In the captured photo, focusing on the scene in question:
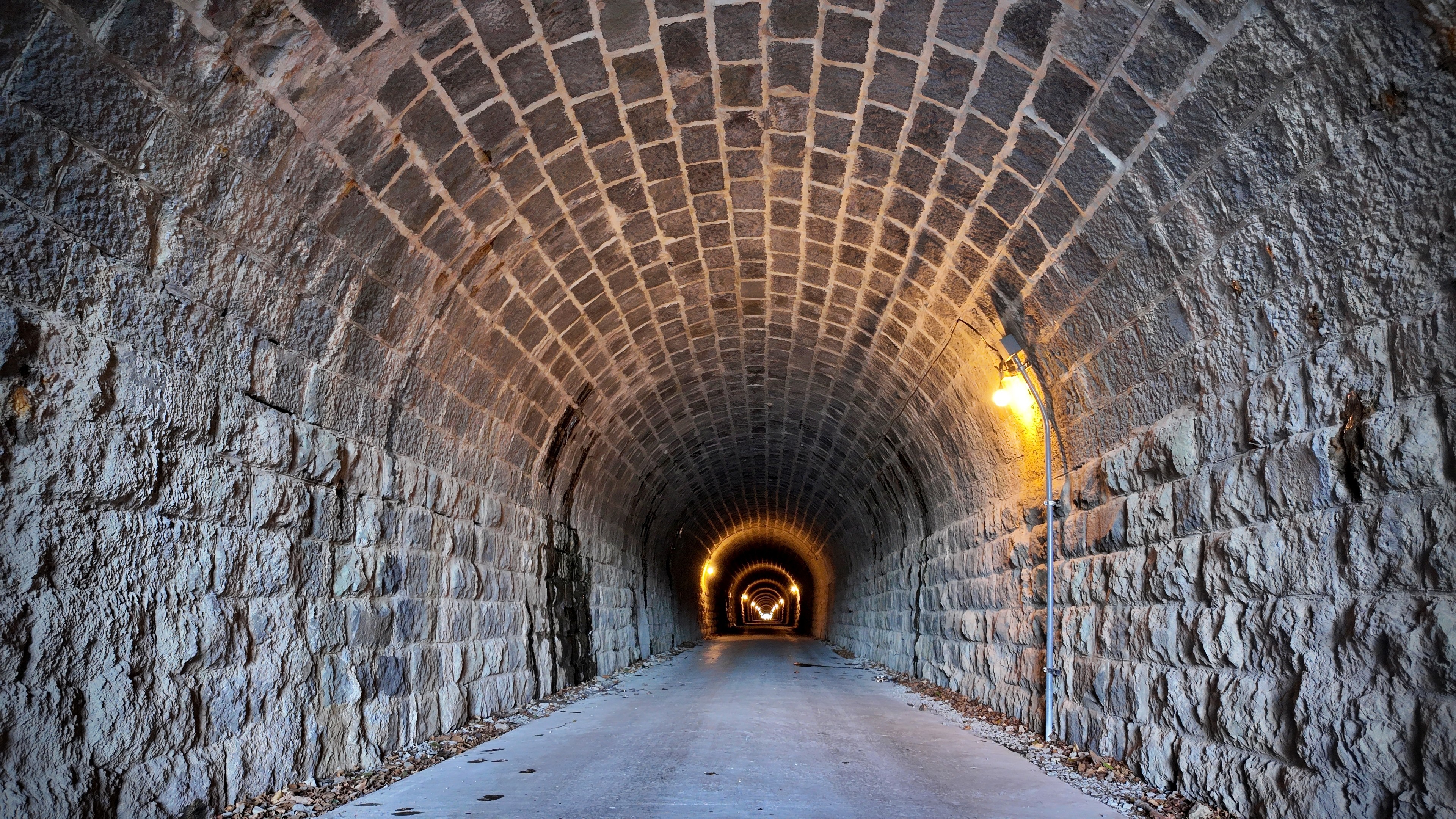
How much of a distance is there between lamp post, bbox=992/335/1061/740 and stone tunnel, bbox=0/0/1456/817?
0.10 meters

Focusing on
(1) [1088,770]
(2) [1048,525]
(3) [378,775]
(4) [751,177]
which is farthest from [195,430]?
(2) [1048,525]

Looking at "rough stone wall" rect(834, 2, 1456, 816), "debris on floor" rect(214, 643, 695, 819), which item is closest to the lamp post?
"rough stone wall" rect(834, 2, 1456, 816)

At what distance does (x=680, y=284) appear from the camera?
8969 millimetres

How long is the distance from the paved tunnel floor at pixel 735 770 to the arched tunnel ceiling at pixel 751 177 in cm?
265

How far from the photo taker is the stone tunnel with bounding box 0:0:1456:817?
3.44 meters

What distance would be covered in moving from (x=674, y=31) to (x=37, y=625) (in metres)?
4.22

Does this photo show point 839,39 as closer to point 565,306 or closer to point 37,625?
A: point 565,306

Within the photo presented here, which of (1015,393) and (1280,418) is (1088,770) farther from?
(1015,393)

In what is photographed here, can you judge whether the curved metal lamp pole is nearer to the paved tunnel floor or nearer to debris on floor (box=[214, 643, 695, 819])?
the paved tunnel floor

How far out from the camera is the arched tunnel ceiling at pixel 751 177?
4430 mm

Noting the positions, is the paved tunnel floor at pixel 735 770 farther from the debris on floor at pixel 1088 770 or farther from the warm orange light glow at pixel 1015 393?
the warm orange light glow at pixel 1015 393

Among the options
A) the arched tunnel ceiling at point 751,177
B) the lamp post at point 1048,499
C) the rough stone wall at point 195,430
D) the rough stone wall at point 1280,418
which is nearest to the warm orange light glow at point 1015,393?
the lamp post at point 1048,499

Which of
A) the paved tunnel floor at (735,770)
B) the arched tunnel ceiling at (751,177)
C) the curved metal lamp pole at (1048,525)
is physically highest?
the arched tunnel ceiling at (751,177)

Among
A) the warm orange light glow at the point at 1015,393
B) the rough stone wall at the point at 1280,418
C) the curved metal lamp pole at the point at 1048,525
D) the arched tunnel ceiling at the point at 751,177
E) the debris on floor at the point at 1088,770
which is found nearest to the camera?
the rough stone wall at the point at 1280,418
